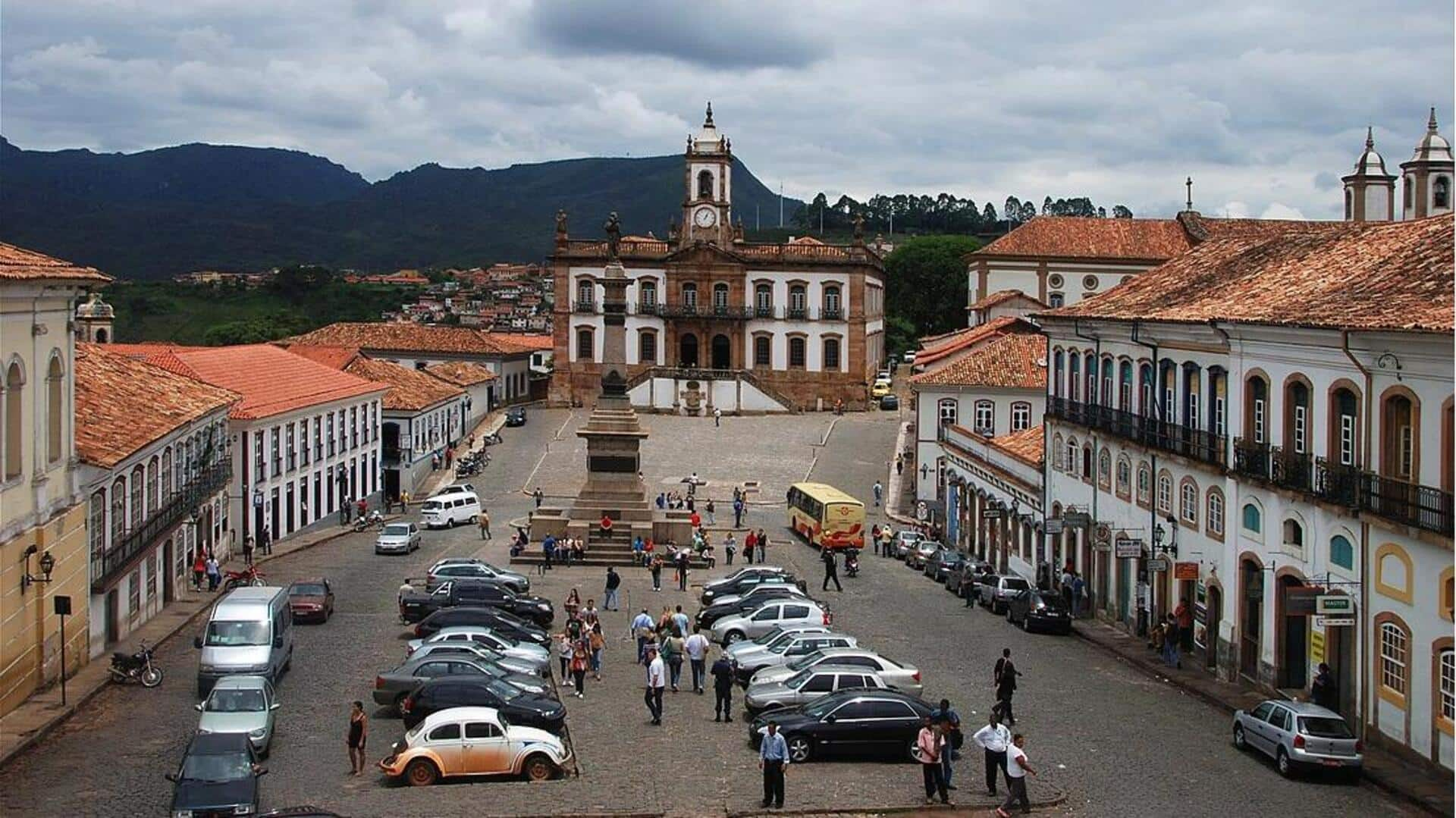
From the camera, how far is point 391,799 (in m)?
21.2

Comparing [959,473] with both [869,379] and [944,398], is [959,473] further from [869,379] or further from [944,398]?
[869,379]

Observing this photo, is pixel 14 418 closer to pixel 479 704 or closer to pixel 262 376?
pixel 479 704

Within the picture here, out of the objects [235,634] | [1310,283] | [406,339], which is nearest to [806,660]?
[235,634]

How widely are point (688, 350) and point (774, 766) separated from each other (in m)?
78.1

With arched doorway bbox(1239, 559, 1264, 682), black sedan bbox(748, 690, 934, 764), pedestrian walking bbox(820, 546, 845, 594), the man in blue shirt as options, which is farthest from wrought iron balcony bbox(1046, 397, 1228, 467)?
the man in blue shirt

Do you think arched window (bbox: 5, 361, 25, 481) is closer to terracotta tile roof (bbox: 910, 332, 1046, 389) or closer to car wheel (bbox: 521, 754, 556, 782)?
car wheel (bbox: 521, 754, 556, 782)

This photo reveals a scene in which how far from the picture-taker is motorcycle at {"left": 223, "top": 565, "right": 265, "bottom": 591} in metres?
40.3

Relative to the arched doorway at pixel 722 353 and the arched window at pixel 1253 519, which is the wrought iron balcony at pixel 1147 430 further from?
the arched doorway at pixel 722 353

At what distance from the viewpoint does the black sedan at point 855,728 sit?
23422 millimetres

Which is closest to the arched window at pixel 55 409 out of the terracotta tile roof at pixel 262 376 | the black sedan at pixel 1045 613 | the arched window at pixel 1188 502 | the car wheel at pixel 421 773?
the car wheel at pixel 421 773

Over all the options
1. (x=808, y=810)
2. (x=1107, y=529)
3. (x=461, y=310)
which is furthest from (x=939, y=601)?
(x=461, y=310)

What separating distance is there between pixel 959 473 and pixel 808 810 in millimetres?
35733

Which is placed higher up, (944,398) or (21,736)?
(944,398)

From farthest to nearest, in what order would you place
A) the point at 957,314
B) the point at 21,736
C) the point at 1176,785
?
1. the point at 957,314
2. the point at 21,736
3. the point at 1176,785
